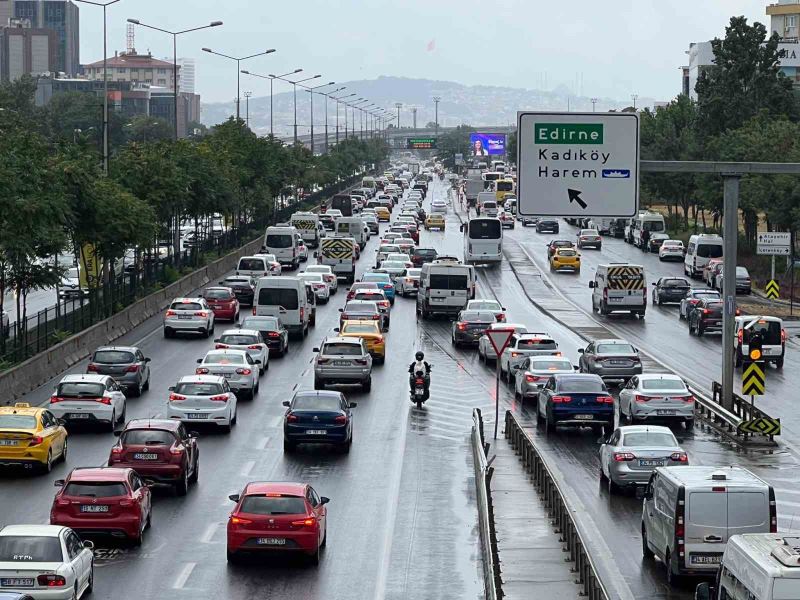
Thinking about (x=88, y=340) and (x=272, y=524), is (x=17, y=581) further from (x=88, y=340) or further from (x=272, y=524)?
(x=88, y=340)

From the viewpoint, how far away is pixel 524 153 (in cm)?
3117

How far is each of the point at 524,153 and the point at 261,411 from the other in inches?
545

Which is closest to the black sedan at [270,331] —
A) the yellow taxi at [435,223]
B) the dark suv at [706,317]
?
the dark suv at [706,317]

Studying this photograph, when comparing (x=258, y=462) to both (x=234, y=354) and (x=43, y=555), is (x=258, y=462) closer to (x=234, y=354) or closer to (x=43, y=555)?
(x=234, y=354)

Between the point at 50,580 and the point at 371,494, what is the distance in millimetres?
11307

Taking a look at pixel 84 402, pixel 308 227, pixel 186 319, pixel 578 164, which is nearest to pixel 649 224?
pixel 308 227

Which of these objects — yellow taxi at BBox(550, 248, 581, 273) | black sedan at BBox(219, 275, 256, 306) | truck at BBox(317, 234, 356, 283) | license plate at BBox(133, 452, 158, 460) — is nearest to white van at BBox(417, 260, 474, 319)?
black sedan at BBox(219, 275, 256, 306)

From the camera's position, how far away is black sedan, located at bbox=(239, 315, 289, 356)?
53994 millimetres

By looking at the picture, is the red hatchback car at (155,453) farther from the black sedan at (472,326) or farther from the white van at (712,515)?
the black sedan at (472,326)

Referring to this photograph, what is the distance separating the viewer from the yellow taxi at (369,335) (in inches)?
2078

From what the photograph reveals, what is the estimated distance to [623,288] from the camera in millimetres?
68500

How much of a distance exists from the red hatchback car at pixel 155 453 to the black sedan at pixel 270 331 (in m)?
23.0

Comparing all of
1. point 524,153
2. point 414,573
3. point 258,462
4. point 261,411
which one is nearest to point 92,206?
point 261,411

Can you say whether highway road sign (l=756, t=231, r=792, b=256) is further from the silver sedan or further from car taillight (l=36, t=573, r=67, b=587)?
car taillight (l=36, t=573, r=67, b=587)
